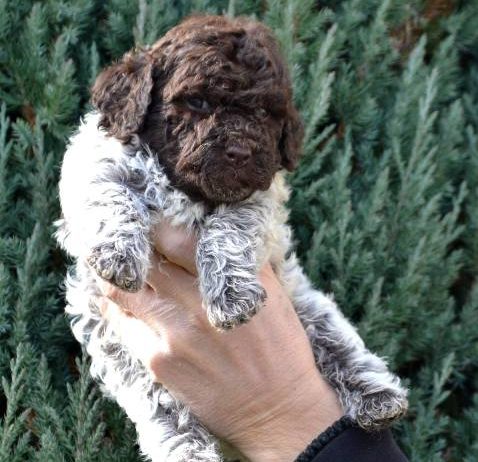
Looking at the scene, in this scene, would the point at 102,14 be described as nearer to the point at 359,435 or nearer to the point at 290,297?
the point at 290,297

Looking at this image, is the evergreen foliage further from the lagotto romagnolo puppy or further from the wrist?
the wrist

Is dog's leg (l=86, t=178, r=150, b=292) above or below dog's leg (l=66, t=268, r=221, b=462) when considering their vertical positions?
above

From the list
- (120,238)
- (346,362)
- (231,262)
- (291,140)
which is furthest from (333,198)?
(120,238)

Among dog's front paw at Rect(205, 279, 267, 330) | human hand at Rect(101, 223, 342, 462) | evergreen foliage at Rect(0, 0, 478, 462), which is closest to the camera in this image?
dog's front paw at Rect(205, 279, 267, 330)

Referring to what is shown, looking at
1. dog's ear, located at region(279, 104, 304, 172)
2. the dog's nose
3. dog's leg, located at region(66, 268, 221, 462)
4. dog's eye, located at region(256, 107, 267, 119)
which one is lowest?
dog's leg, located at region(66, 268, 221, 462)

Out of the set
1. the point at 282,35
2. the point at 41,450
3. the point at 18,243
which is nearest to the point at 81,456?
the point at 41,450

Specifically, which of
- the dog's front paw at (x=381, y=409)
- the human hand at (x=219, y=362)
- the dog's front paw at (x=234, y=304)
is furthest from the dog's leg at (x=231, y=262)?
the dog's front paw at (x=381, y=409)

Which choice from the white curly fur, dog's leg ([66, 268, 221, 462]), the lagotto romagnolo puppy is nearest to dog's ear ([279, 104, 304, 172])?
the lagotto romagnolo puppy
